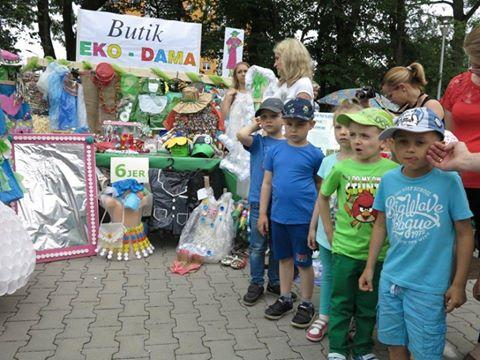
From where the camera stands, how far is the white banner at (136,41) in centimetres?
598

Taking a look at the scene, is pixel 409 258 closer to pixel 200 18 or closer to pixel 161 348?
pixel 161 348

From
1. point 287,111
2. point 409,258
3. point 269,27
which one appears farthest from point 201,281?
point 269,27

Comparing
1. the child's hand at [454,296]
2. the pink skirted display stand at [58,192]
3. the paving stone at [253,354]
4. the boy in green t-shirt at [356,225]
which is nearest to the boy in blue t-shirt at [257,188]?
the paving stone at [253,354]

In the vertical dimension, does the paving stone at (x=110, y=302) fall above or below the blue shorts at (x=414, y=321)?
below

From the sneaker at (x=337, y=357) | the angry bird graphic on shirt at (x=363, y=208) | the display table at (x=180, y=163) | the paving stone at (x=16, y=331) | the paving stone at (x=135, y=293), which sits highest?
the angry bird graphic on shirt at (x=363, y=208)

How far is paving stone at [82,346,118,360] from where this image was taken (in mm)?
2711

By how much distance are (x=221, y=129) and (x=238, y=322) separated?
2.86 m

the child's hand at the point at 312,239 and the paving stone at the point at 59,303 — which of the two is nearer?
the child's hand at the point at 312,239

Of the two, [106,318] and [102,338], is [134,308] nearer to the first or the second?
[106,318]

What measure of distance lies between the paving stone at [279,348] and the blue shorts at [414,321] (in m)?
0.84

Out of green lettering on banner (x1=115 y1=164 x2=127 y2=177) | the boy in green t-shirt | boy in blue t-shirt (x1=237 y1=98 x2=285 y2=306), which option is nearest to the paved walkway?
boy in blue t-shirt (x1=237 y1=98 x2=285 y2=306)

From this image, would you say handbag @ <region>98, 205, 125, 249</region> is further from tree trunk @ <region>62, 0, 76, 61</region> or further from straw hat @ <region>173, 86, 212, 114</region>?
tree trunk @ <region>62, 0, 76, 61</region>

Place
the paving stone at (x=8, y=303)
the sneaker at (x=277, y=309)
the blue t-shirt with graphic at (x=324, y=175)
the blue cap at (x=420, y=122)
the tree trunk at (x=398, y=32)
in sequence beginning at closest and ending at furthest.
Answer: the blue cap at (x=420, y=122) → the blue t-shirt with graphic at (x=324, y=175) → the sneaker at (x=277, y=309) → the paving stone at (x=8, y=303) → the tree trunk at (x=398, y=32)

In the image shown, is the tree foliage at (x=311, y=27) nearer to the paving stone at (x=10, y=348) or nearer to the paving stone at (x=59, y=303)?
the paving stone at (x=59, y=303)
